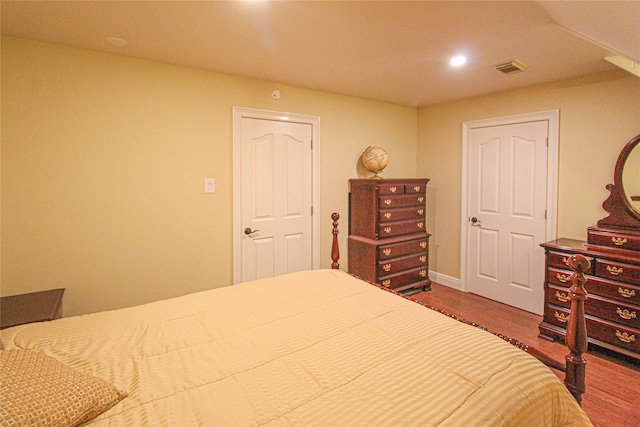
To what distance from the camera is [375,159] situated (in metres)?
3.85

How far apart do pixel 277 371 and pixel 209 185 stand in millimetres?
2120

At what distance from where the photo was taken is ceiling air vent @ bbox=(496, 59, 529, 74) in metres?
2.67

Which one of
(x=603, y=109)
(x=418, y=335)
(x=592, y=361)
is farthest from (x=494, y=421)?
(x=603, y=109)

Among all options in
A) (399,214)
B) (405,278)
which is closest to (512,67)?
(399,214)

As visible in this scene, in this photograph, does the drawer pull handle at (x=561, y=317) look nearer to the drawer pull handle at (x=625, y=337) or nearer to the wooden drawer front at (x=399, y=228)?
the drawer pull handle at (x=625, y=337)

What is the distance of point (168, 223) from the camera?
2.77 m

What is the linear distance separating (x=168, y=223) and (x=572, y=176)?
3741mm

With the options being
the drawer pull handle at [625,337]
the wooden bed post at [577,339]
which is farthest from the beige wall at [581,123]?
the wooden bed post at [577,339]

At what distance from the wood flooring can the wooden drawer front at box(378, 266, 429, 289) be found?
209 millimetres

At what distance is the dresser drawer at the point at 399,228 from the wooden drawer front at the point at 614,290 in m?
1.73

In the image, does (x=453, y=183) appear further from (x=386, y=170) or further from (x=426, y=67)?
(x=426, y=67)

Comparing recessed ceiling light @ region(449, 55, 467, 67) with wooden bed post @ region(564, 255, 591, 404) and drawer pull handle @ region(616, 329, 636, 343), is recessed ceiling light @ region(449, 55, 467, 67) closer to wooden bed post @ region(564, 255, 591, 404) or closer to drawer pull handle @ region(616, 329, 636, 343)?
wooden bed post @ region(564, 255, 591, 404)

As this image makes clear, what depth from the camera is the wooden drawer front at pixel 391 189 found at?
363 cm

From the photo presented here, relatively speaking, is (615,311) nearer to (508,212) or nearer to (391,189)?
(508,212)
